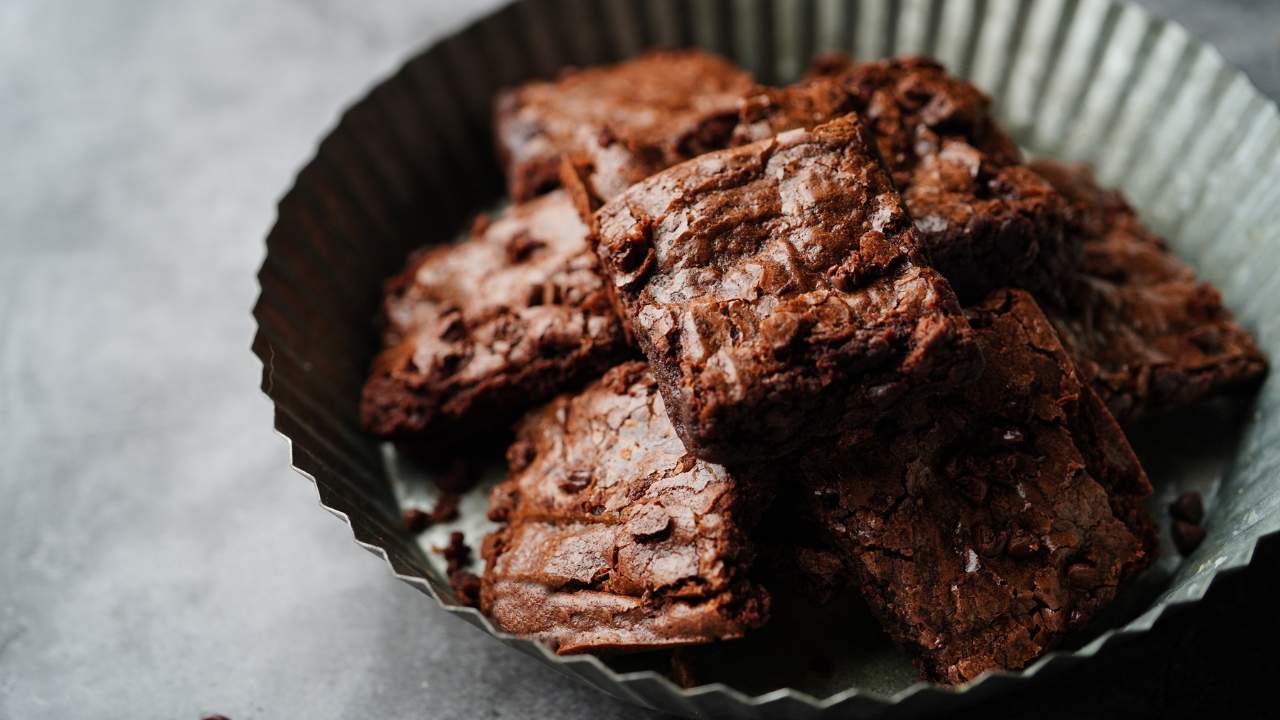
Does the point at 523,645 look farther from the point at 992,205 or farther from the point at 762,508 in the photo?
the point at 992,205

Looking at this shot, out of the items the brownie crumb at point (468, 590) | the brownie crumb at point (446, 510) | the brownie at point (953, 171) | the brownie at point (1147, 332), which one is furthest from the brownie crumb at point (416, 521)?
the brownie at point (1147, 332)

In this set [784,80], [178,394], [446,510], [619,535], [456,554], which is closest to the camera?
[619,535]

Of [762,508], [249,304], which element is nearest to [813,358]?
[762,508]

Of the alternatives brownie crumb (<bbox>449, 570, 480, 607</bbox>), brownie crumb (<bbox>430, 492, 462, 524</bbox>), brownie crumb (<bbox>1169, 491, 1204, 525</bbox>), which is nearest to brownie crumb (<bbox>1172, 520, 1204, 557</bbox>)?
brownie crumb (<bbox>1169, 491, 1204, 525</bbox>)

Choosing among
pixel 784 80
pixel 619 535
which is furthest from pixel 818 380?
pixel 784 80

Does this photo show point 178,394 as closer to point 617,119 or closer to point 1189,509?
point 617,119
